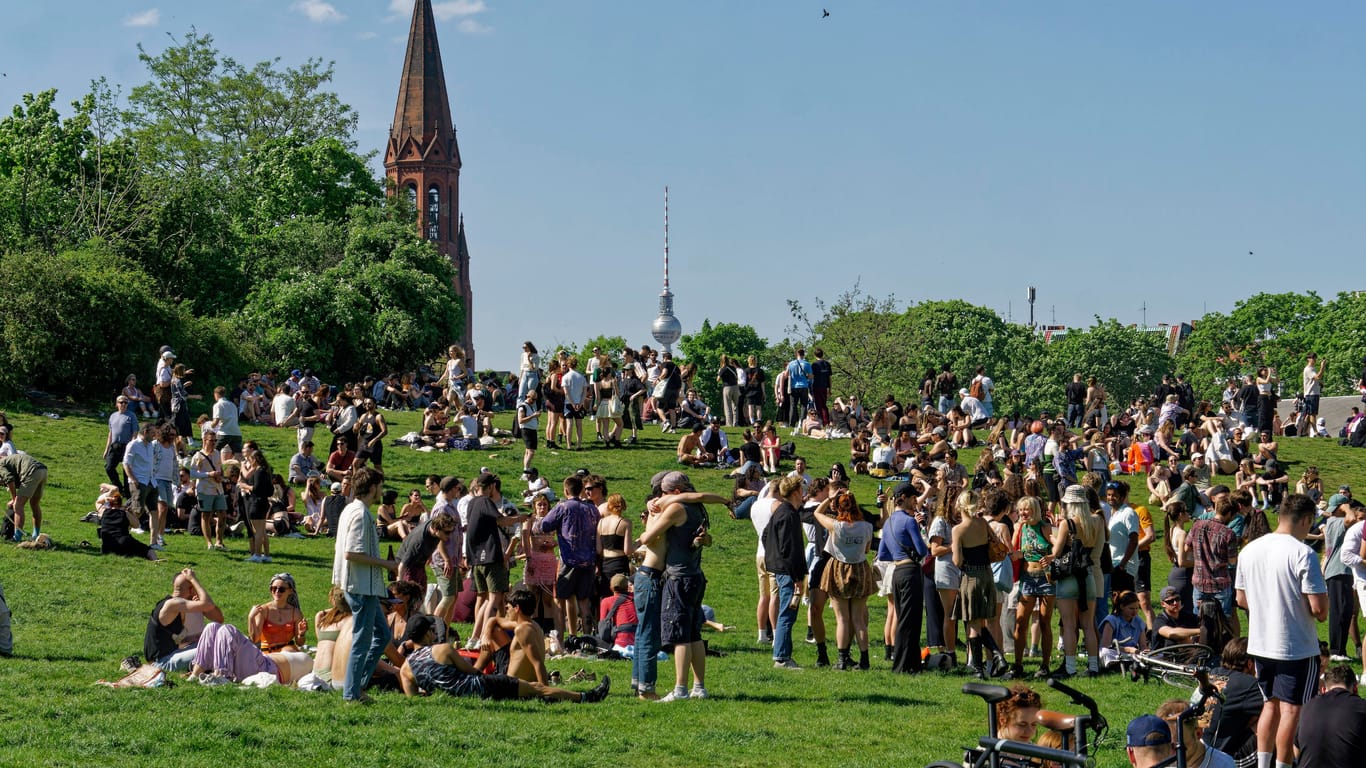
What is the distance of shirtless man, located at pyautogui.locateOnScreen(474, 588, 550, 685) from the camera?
11.9 metres

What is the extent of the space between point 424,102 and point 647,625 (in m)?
91.0

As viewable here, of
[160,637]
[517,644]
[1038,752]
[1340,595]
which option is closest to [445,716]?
[517,644]

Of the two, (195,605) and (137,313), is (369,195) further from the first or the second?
(195,605)

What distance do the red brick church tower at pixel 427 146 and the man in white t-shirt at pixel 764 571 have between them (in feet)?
272

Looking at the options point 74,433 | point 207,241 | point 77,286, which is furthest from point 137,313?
point 207,241

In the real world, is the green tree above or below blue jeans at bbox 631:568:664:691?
above

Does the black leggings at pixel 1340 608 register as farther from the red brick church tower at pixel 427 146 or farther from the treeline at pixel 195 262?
the red brick church tower at pixel 427 146

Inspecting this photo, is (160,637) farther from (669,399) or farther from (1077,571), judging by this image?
(669,399)

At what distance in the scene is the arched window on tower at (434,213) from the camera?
331 feet

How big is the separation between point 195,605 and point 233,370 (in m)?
28.4

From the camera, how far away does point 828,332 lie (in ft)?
195

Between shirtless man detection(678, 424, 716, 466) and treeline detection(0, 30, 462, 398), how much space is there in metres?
15.6

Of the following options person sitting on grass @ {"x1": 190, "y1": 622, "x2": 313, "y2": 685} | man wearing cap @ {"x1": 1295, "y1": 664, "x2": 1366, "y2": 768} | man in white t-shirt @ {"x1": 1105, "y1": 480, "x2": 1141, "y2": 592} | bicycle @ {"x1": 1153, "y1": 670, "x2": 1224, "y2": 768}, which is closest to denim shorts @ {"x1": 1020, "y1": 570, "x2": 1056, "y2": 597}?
man in white t-shirt @ {"x1": 1105, "y1": 480, "x2": 1141, "y2": 592}

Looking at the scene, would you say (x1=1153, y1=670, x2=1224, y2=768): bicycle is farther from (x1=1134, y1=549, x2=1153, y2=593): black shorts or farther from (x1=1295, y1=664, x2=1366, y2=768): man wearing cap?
(x1=1134, y1=549, x2=1153, y2=593): black shorts
